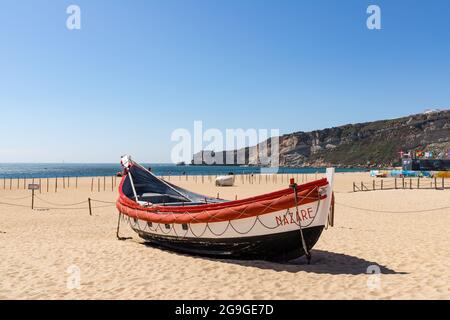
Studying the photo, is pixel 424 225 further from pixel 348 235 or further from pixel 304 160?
pixel 304 160

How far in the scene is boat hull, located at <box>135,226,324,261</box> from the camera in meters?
8.41

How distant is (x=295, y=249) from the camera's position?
874cm

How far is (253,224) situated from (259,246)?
0.71 m

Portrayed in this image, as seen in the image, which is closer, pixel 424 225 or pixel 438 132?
pixel 424 225

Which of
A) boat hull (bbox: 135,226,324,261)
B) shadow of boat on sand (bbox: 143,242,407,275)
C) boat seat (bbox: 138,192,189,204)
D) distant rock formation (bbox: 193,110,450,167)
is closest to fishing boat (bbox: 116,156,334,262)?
boat hull (bbox: 135,226,324,261)

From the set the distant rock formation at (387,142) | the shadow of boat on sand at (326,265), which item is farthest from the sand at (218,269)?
the distant rock formation at (387,142)

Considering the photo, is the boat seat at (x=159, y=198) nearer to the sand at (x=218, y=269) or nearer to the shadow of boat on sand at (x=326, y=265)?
the sand at (x=218, y=269)

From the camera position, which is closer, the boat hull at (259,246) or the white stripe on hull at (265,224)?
the white stripe on hull at (265,224)

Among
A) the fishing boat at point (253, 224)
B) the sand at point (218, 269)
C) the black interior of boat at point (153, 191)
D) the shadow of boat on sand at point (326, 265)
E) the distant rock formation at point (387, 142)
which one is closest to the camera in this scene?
the sand at point (218, 269)

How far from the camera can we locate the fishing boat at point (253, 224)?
8.04m

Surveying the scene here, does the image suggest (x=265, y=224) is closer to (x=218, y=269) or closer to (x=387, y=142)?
(x=218, y=269)

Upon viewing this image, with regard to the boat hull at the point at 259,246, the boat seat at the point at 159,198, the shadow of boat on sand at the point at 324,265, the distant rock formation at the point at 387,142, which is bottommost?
the shadow of boat on sand at the point at 324,265
